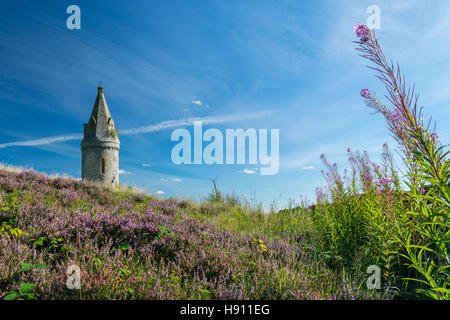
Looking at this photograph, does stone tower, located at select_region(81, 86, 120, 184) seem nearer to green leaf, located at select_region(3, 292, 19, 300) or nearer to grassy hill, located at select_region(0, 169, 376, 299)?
grassy hill, located at select_region(0, 169, 376, 299)

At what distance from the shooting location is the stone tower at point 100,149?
2291 centimetres

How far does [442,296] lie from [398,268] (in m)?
1.46

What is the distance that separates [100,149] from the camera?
2341 centimetres

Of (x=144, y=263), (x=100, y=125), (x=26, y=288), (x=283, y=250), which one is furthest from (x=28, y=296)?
(x=100, y=125)

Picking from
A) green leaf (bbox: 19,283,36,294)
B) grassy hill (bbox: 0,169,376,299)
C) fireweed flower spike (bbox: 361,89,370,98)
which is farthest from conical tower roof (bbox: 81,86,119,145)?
fireweed flower spike (bbox: 361,89,370,98)

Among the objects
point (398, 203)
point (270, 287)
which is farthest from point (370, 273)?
point (270, 287)

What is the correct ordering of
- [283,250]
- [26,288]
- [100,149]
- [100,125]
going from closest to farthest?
[26,288], [283,250], [100,149], [100,125]

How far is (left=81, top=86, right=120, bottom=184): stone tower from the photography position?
75.2 ft
